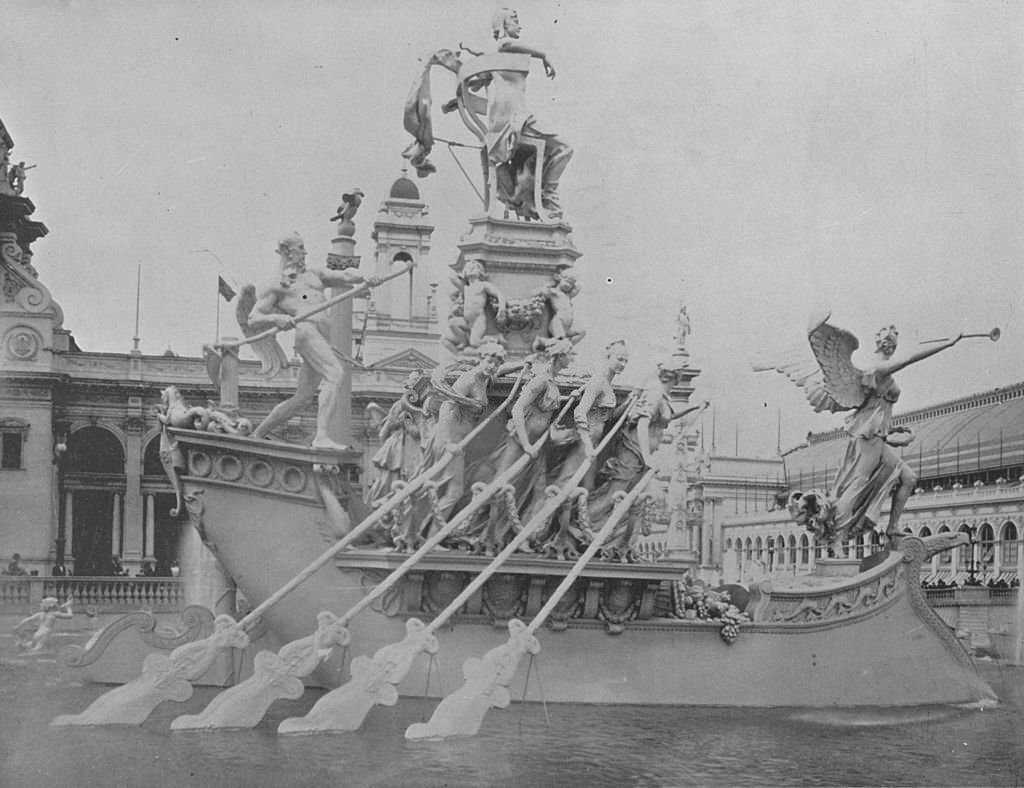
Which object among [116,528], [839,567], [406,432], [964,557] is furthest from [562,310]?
[116,528]

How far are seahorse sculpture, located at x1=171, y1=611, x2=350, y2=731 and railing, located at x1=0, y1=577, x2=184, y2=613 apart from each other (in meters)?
9.82

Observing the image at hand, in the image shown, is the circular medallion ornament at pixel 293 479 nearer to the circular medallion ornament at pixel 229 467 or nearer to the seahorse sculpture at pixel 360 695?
the circular medallion ornament at pixel 229 467

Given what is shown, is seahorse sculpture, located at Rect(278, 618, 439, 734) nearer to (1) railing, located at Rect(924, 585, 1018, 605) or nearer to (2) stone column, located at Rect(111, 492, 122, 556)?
(1) railing, located at Rect(924, 585, 1018, 605)

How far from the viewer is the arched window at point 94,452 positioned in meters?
29.1

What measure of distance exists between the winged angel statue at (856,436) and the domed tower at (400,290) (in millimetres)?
3826

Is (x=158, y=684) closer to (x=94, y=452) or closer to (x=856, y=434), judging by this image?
(x=856, y=434)

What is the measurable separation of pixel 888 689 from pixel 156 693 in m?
5.98

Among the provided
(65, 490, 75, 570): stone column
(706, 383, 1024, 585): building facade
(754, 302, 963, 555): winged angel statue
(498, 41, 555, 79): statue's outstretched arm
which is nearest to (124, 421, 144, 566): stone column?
(65, 490, 75, 570): stone column

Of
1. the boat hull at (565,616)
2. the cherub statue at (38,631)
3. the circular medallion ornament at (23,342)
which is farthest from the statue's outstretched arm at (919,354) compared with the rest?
the circular medallion ornament at (23,342)

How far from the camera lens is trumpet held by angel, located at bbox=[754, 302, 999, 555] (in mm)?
11133

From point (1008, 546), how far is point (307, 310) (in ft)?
45.3

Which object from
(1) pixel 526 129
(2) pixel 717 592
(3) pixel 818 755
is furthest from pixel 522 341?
(3) pixel 818 755

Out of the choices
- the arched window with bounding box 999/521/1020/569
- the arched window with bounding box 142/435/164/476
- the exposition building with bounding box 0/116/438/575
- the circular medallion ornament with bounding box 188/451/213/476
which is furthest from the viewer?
the arched window with bounding box 142/435/164/476

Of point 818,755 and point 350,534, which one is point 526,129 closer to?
point 350,534
